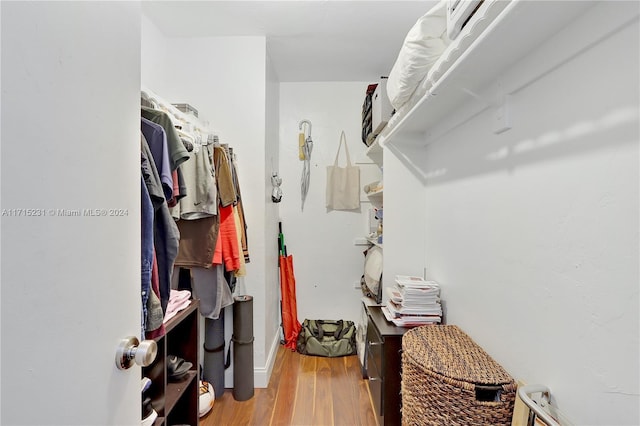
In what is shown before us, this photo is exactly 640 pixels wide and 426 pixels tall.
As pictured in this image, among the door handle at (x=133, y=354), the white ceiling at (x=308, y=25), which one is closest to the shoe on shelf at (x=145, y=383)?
the door handle at (x=133, y=354)

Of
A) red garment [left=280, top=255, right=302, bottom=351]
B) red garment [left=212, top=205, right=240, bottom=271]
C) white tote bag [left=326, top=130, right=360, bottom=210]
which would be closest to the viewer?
red garment [left=212, top=205, right=240, bottom=271]

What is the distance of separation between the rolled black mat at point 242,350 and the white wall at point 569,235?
4.54ft

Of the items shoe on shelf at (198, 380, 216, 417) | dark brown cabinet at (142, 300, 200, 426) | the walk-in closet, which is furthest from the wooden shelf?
shoe on shelf at (198, 380, 216, 417)

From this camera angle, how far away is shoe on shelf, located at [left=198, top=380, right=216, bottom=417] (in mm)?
1746

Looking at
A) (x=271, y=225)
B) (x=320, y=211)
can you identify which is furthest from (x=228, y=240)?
(x=320, y=211)

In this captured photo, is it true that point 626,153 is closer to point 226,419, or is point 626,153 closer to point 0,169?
point 0,169

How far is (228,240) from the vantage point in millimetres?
1764

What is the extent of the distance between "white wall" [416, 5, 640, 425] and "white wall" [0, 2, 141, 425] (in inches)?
43.1

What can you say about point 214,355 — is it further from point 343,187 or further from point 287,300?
point 343,187

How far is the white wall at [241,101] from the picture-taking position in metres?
2.14

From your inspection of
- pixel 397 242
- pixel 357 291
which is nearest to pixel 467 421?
pixel 397 242

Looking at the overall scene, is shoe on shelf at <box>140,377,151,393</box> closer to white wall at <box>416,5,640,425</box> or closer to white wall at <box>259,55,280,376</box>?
white wall at <box>259,55,280,376</box>

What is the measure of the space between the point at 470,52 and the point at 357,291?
2339 mm

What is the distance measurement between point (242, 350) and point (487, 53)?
206 cm
